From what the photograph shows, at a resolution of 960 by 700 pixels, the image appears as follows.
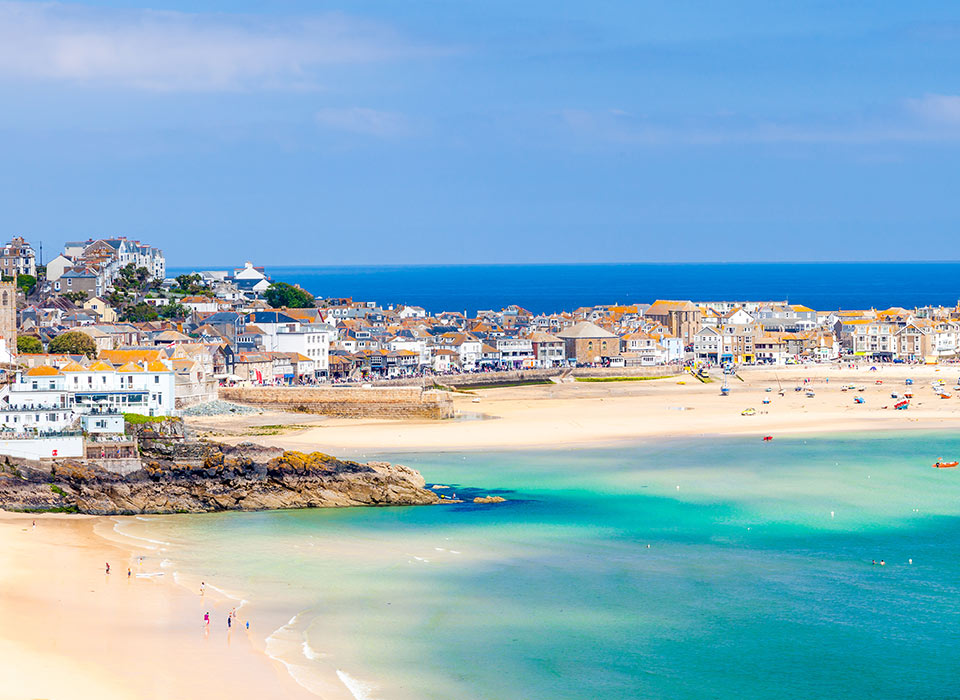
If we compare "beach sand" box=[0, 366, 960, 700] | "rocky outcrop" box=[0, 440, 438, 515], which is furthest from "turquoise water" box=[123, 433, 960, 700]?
"beach sand" box=[0, 366, 960, 700]

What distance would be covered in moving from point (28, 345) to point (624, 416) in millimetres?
26791

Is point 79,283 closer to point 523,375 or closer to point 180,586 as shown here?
point 523,375

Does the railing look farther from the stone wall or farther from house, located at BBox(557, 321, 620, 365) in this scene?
house, located at BBox(557, 321, 620, 365)

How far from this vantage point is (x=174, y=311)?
80.4m

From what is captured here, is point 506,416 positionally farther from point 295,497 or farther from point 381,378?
point 295,497

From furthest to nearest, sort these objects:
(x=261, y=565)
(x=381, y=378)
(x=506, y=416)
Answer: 1. (x=381, y=378)
2. (x=506, y=416)
3. (x=261, y=565)

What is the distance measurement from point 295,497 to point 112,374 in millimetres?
14336

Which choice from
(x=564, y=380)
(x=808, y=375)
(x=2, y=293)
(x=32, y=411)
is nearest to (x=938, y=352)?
(x=808, y=375)

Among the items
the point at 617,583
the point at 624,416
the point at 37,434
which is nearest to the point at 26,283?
the point at 624,416

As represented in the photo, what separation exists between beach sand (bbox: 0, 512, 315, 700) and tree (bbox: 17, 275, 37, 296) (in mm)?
59028

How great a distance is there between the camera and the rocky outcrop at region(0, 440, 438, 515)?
107ft

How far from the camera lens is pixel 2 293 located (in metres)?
A: 57.1

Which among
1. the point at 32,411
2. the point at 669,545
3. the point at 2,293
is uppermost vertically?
the point at 2,293

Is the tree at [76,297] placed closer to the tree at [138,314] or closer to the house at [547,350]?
the tree at [138,314]
